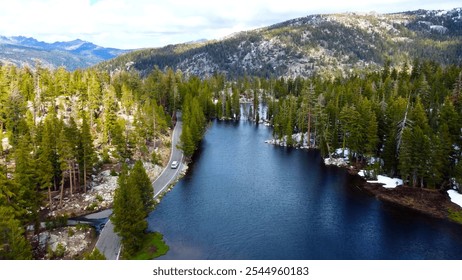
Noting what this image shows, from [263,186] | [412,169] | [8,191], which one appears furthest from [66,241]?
[412,169]

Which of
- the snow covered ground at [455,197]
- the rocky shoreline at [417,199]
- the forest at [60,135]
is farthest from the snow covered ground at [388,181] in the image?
the forest at [60,135]

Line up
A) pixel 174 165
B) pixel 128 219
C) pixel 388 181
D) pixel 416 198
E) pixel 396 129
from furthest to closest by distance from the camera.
Answer: 1. pixel 174 165
2. pixel 396 129
3. pixel 388 181
4. pixel 416 198
5. pixel 128 219

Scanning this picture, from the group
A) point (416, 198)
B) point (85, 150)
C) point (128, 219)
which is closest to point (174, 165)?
point (85, 150)

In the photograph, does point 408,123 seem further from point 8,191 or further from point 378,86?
point 8,191

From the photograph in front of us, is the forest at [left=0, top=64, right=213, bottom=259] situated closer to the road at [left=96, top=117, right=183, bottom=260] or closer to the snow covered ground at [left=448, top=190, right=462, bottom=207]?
the road at [left=96, top=117, right=183, bottom=260]

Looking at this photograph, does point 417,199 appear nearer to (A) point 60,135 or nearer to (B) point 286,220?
(B) point 286,220

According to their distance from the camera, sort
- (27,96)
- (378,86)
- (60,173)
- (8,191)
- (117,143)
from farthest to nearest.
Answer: (378,86)
(27,96)
(117,143)
(60,173)
(8,191)
